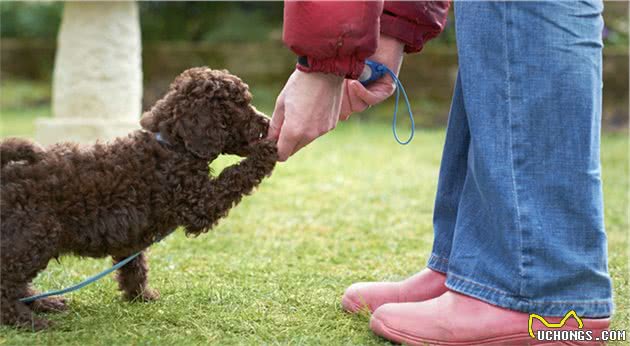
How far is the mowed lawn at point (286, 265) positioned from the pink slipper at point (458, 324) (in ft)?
0.31

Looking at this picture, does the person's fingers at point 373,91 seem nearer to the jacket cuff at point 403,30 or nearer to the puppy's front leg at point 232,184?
the jacket cuff at point 403,30

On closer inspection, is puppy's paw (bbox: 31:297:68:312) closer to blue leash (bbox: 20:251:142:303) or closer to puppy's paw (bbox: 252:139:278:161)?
blue leash (bbox: 20:251:142:303)

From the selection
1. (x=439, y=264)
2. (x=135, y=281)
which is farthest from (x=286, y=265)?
(x=439, y=264)

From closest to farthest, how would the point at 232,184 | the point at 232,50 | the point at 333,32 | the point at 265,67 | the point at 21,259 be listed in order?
the point at 333,32, the point at 21,259, the point at 232,184, the point at 265,67, the point at 232,50

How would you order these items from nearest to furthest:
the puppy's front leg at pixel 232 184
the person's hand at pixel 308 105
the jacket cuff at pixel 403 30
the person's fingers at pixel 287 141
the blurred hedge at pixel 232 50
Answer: the person's hand at pixel 308 105, the person's fingers at pixel 287 141, the jacket cuff at pixel 403 30, the puppy's front leg at pixel 232 184, the blurred hedge at pixel 232 50

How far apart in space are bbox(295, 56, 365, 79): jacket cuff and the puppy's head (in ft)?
1.77

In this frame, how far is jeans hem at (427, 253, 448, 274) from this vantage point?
294cm

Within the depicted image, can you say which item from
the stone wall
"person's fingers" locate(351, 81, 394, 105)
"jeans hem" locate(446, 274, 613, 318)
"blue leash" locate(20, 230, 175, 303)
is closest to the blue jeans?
"jeans hem" locate(446, 274, 613, 318)

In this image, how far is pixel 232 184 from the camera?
2.93 meters

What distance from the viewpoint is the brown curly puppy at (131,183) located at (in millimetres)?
2709

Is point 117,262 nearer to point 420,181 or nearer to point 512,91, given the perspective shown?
point 512,91

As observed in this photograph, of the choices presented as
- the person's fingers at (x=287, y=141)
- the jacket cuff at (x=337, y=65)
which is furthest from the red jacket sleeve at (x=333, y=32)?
the person's fingers at (x=287, y=141)

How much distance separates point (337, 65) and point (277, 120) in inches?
19.7

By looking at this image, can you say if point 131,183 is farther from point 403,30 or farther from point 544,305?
point 544,305
